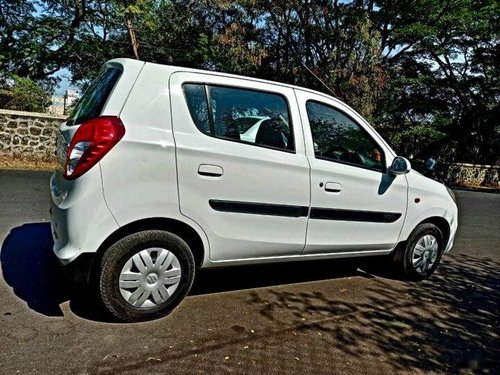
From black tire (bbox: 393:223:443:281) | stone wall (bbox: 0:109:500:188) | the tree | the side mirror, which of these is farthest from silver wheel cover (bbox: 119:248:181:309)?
the tree

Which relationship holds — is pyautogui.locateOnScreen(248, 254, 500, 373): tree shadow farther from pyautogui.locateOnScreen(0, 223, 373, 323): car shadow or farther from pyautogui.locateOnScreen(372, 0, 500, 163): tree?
pyautogui.locateOnScreen(372, 0, 500, 163): tree

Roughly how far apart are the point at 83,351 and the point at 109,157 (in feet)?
4.28

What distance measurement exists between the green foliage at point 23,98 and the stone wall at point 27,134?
1.30 metres

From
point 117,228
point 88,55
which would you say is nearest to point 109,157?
point 117,228

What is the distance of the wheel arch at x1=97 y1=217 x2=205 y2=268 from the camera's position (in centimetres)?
299

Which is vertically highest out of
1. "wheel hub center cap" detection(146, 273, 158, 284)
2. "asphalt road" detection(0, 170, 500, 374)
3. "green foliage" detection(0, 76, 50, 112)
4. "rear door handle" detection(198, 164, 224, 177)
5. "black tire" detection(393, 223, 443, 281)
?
"green foliage" detection(0, 76, 50, 112)

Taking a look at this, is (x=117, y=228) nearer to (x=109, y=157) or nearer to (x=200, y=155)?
(x=109, y=157)

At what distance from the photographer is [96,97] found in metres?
3.23

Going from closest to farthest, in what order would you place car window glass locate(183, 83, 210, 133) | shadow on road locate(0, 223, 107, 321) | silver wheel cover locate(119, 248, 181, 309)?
silver wheel cover locate(119, 248, 181, 309), car window glass locate(183, 83, 210, 133), shadow on road locate(0, 223, 107, 321)

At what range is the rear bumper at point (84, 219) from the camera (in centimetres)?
285

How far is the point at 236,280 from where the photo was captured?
428cm

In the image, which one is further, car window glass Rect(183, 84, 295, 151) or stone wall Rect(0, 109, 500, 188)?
stone wall Rect(0, 109, 500, 188)

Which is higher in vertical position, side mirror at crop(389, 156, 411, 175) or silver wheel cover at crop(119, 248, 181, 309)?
side mirror at crop(389, 156, 411, 175)

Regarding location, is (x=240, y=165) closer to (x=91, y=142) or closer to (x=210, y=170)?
(x=210, y=170)
